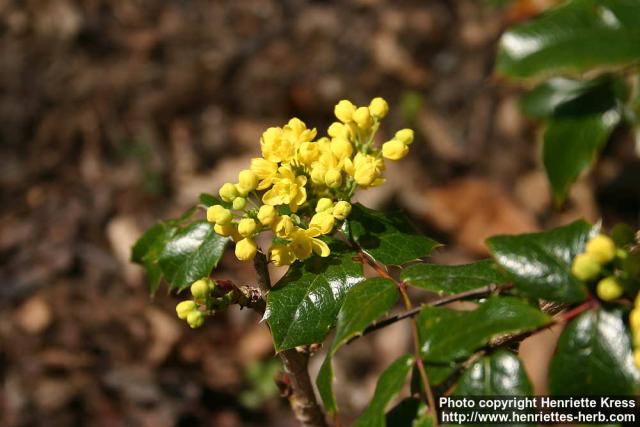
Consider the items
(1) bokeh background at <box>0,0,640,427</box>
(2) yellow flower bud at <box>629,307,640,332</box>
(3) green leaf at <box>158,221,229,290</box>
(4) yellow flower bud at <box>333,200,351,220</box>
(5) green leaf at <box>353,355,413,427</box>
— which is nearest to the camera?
(2) yellow flower bud at <box>629,307,640,332</box>

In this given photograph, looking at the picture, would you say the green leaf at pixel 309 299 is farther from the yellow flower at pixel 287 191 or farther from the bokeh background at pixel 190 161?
the bokeh background at pixel 190 161

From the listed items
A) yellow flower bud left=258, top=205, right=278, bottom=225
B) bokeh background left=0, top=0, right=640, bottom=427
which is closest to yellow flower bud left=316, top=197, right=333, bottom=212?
yellow flower bud left=258, top=205, right=278, bottom=225

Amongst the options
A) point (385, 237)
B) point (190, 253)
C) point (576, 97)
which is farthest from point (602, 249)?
point (190, 253)

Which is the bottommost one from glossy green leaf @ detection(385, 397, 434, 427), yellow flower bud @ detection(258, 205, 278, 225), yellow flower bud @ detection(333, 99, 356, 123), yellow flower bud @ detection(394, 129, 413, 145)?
glossy green leaf @ detection(385, 397, 434, 427)

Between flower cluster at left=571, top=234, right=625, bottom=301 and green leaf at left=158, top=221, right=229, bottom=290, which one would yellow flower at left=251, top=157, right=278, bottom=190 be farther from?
flower cluster at left=571, top=234, right=625, bottom=301

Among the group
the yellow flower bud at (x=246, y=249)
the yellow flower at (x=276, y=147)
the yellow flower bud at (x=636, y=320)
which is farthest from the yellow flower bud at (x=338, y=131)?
the yellow flower bud at (x=636, y=320)

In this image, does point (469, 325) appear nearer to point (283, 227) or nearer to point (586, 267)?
point (586, 267)

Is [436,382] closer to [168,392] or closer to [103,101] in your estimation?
[168,392]
